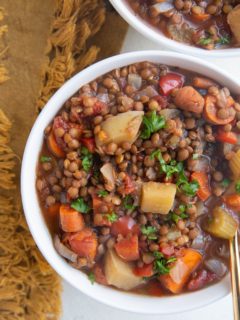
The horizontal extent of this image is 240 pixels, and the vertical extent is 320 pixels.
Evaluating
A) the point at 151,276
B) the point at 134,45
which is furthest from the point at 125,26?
the point at 151,276

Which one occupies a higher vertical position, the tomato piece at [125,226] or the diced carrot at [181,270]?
the tomato piece at [125,226]

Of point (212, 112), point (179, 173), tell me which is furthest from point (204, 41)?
point (179, 173)

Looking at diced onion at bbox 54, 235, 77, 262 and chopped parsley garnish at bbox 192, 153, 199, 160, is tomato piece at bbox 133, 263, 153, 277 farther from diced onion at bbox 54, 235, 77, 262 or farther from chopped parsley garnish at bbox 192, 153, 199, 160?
chopped parsley garnish at bbox 192, 153, 199, 160

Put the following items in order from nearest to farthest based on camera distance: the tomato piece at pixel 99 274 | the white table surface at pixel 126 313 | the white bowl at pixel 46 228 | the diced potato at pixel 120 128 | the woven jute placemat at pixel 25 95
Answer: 1. the diced potato at pixel 120 128
2. the white bowl at pixel 46 228
3. the tomato piece at pixel 99 274
4. the woven jute placemat at pixel 25 95
5. the white table surface at pixel 126 313

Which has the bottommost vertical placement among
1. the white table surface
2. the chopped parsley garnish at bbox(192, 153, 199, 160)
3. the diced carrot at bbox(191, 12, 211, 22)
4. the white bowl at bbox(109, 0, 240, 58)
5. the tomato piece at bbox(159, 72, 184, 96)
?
the white table surface

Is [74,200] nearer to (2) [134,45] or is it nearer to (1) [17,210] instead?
(1) [17,210]

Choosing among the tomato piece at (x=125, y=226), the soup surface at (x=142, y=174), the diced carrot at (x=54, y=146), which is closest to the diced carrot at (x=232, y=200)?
the soup surface at (x=142, y=174)

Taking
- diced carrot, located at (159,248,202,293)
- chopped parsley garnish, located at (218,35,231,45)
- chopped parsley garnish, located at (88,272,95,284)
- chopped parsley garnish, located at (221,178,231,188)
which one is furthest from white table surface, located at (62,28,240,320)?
chopped parsley garnish, located at (221,178,231,188)

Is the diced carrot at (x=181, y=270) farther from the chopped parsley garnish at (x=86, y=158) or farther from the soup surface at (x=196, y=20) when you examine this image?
the soup surface at (x=196, y=20)
